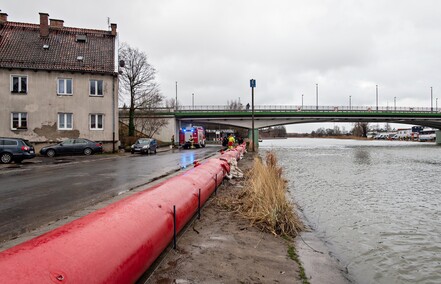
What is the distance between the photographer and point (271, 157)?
1550 cm

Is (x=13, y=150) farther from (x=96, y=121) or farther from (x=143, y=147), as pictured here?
(x=143, y=147)

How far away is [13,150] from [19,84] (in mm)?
11338

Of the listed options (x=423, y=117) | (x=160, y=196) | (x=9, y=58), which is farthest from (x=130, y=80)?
(x=423, y=117)

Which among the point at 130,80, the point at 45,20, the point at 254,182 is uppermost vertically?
the point at 45,20

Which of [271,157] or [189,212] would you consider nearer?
[189,212]

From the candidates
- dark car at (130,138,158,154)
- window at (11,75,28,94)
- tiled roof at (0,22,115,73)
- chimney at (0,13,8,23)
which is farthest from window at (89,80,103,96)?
chimney at (0,13,8,23)

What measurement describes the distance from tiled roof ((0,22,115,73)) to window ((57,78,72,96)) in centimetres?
109

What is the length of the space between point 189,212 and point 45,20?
3393cm

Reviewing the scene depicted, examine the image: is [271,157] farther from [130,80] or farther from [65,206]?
[130,80]

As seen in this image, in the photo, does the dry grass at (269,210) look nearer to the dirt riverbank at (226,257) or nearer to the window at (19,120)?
the dirt riverbank at (226,257)

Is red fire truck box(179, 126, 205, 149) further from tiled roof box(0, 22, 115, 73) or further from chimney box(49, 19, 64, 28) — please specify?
chimney box(49, 19, 64, 28)

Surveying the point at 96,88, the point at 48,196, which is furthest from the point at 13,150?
the point at 48,196

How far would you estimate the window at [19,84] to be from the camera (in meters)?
29.0

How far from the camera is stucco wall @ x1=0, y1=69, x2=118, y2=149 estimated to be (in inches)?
1137
